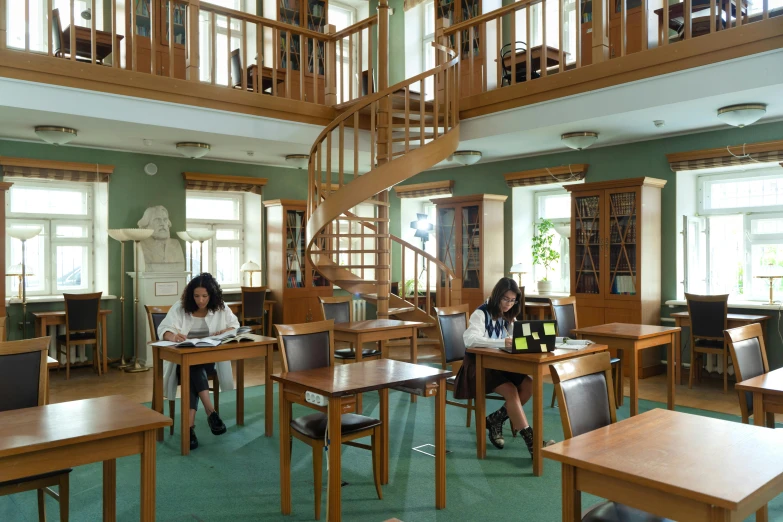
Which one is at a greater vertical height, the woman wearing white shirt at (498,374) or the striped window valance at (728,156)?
the striped window valance at (728,156)

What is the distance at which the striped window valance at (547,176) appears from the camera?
304 inches

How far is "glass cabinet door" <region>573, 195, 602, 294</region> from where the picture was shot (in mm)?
7020

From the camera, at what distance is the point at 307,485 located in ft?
11.9

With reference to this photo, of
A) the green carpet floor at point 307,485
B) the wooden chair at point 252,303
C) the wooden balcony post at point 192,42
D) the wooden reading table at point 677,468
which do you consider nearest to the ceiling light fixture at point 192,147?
the wooden balcony post at point 192,42

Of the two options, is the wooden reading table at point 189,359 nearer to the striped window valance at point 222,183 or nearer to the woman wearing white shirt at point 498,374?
the woman wearing white shirt at point 498,374

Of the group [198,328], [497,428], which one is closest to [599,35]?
[497,428]

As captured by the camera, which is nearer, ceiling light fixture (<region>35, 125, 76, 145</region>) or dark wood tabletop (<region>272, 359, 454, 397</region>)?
dark wood tabletop (<region>272, 359, 454, 397</region>)

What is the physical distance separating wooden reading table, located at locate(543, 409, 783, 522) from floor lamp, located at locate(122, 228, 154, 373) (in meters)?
6.30

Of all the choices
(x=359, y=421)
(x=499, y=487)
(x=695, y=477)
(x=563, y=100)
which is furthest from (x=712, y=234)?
(x=695, y=477)

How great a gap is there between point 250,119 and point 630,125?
3781 mm

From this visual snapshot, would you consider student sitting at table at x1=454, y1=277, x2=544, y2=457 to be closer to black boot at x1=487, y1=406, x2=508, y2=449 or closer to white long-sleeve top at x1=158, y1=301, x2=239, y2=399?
black boot at x1=487, y1=406, x2=508, y2=449

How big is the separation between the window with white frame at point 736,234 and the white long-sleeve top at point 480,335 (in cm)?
364

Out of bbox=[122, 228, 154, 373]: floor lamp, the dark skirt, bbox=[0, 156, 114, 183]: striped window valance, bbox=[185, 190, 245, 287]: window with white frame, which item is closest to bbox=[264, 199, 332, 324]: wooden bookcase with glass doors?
bbox=[185, 190, 245, 287]: window with white frame

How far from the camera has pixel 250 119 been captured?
6312 mm
